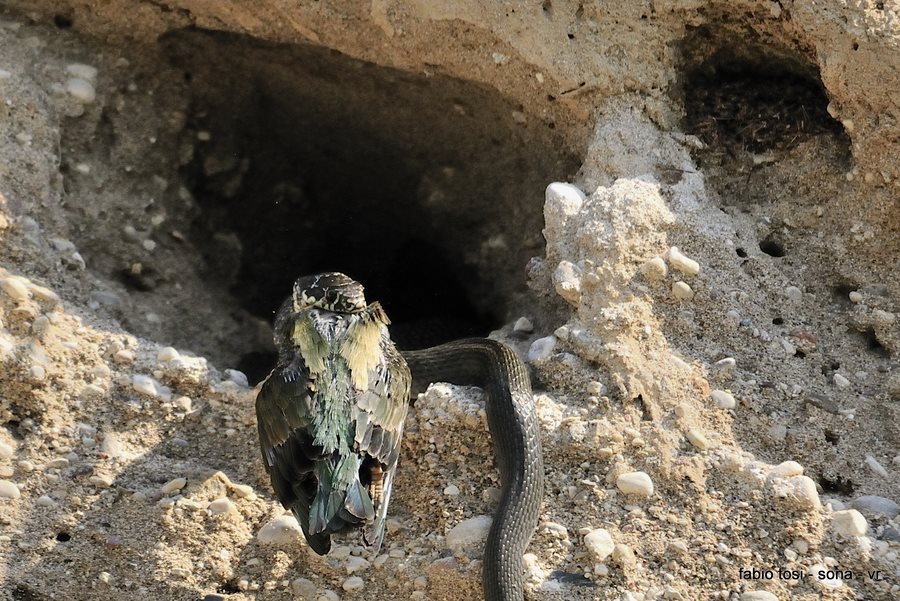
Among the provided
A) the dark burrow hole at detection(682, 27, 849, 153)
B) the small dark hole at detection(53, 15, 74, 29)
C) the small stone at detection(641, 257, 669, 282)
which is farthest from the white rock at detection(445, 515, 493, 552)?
the small dark hole at detection(53, 15, 74, 29)

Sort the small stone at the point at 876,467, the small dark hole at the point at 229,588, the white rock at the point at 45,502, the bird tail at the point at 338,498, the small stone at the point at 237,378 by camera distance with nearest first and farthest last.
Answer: the bird tail at the point at 338,498
the small dark hole at the point at 229,588
the white rock at the point at 45,502
the small stone at the point at 876,467
the small stone at the point at 237,378

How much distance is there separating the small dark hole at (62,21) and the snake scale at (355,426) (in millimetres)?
1825

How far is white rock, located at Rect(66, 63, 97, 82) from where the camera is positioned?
4879 mm

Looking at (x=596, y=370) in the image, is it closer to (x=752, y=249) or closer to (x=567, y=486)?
(x=567, y=486)

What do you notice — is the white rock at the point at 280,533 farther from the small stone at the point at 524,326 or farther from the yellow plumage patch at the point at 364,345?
the small stone at the point at 524,326

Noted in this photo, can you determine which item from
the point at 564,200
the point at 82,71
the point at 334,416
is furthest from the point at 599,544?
the point at 82,71

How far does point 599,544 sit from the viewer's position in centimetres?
366

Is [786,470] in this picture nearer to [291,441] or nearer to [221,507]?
[291,441]

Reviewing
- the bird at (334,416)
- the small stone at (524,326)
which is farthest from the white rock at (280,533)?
the small stone at (524,326)

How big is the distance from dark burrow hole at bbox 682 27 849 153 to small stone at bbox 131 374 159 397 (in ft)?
7.98

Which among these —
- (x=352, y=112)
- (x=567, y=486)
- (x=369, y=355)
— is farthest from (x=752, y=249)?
(x=352, y=112)

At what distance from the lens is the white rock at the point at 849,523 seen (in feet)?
12.1

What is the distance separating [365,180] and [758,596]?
313 cm

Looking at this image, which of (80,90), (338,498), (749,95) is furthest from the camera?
(80,90)
